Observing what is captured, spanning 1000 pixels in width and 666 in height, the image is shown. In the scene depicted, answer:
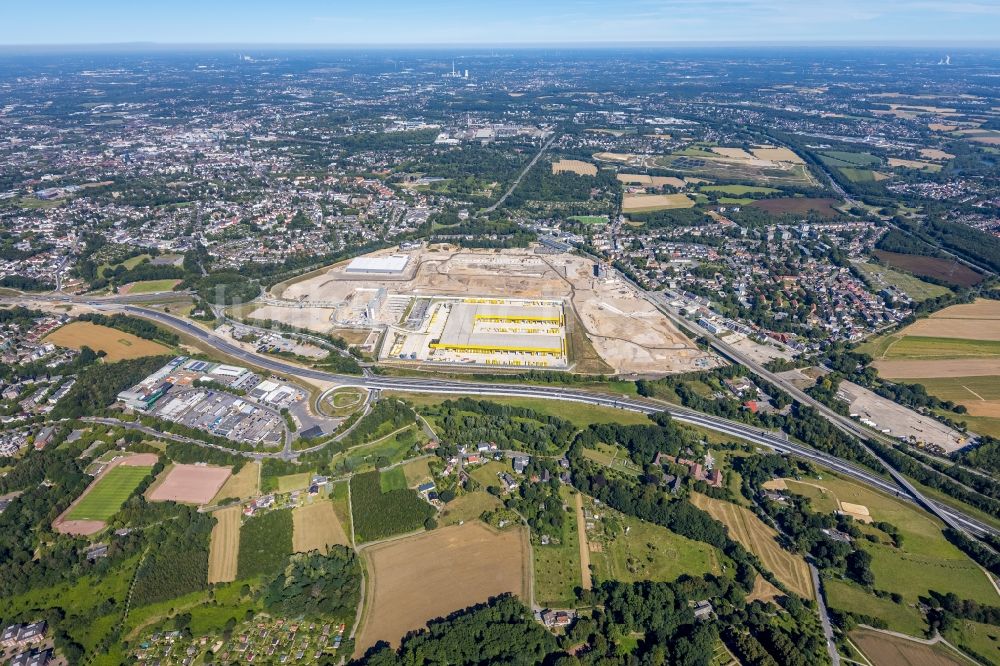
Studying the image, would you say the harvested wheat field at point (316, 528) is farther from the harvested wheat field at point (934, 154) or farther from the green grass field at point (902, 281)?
the harvested wheat field at point (934, 154)

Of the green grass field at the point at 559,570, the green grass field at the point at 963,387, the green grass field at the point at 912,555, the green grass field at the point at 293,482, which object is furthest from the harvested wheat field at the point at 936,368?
the green grass field at the point at 293,482

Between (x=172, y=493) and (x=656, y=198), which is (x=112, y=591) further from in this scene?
(x=656, y=198)

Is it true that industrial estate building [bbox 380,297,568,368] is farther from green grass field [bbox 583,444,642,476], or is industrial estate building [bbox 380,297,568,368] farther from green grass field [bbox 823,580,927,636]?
green grass field [bbox 823,580,927,636]

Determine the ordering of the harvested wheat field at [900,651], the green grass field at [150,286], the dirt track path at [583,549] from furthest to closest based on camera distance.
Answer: the green grass field at [150,286]
the dirt track path at [583,549]
the harvested wheat field at [900,651]

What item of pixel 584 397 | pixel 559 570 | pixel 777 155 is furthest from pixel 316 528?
pixel 777 155

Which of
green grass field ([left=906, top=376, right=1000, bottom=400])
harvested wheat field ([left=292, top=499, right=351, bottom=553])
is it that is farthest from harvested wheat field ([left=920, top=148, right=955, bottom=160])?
harvested wheat field ([left=292, top=499, right=351, bottom=553])

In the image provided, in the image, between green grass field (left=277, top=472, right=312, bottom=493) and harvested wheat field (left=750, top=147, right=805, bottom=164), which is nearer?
green grass field (left=277, top=472, right=312, bottom=493)

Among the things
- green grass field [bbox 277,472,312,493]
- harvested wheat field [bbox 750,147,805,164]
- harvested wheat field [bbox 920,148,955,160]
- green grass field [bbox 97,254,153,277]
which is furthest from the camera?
harvested wheat field [bbox 750,147,805,164]
